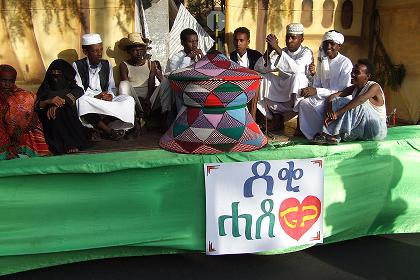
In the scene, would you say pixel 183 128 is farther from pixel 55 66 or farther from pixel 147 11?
pixel 147 11

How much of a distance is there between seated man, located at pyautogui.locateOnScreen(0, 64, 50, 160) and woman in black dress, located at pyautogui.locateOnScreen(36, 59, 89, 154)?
8 cm

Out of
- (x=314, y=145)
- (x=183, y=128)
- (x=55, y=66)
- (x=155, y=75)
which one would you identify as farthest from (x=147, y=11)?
(x=314, y=145)

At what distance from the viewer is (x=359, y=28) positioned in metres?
5.58

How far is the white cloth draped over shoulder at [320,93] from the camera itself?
3572mm

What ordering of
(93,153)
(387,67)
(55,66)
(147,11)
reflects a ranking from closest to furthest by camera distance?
(93,153), (55,66), (147,11), (387,67)

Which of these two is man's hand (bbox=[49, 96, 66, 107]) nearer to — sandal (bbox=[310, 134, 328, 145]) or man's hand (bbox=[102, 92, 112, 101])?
man's hand (bbox=[102, 92, 112, 101])

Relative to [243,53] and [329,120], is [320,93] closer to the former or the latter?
[329,120]

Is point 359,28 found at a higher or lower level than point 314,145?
higher

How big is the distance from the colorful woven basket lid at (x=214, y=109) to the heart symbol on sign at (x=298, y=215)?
50 centimetres

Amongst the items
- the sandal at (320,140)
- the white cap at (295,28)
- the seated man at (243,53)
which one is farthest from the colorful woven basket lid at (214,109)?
the white cap at (295,28)

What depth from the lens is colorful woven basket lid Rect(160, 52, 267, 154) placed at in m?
2.88

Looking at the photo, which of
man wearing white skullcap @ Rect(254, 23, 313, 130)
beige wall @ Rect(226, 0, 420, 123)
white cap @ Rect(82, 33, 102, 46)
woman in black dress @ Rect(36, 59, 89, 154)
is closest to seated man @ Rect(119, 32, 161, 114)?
white cap @ Rect(82, 33, 102, 46)

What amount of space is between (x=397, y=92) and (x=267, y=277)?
13.5 ft

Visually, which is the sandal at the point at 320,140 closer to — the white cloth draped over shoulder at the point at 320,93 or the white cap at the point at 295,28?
the white cloth draped over shoulder at the point at 320,93
